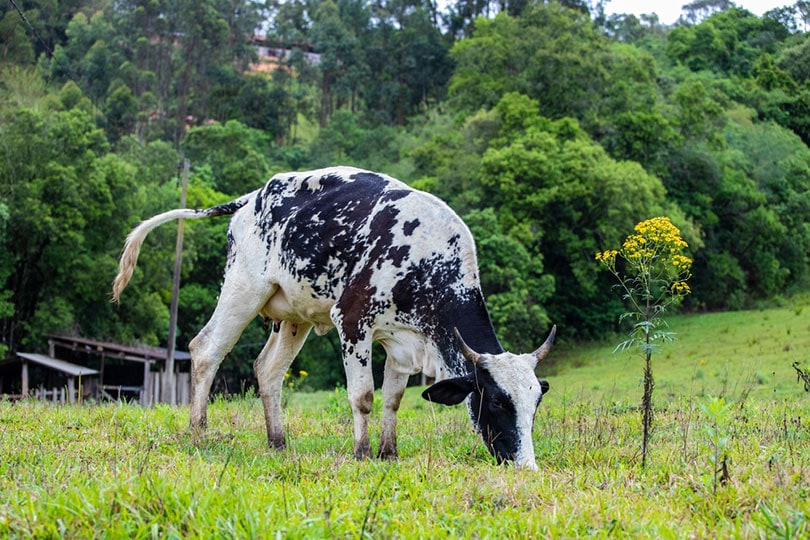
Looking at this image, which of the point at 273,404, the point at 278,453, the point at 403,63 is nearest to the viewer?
the point at 278,453

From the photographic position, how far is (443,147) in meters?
44.7

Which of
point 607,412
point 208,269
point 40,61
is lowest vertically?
point 208,269

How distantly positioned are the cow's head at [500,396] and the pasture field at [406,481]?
8.9 inches

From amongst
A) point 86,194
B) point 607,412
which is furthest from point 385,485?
point 86,194

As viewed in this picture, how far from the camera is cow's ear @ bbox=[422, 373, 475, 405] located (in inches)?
265

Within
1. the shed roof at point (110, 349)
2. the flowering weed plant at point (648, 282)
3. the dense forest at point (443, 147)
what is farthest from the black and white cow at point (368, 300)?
the shed roof at point (110, 349)

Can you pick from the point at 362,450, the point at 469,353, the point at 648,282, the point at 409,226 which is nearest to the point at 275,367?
the point at 362,450

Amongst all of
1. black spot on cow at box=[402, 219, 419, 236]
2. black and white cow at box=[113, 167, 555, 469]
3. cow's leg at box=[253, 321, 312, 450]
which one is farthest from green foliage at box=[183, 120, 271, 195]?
black spot on cow at box=[402, 219, 419, 236]

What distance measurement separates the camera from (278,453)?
22.5 ft

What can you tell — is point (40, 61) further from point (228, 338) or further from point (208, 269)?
point (228, 338)

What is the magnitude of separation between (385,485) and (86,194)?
29527mm

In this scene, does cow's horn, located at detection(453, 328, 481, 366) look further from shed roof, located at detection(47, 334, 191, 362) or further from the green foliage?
the green foliage

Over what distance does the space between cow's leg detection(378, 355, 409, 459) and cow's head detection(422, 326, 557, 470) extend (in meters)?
0.71

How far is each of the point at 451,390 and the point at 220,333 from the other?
2787 mm
